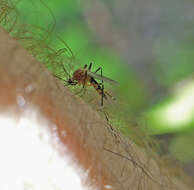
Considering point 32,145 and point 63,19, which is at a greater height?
point 63,19

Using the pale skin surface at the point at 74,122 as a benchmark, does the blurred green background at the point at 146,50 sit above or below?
above

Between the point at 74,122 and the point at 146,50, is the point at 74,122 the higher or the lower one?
the lower one

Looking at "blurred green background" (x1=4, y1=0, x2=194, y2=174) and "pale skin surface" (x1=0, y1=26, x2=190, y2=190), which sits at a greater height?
"blurred green background" (x1=4, y1=0, x2=194, y2=174)

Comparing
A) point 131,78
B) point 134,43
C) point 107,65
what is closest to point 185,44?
point 134,43

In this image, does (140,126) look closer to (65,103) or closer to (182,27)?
(65,103)

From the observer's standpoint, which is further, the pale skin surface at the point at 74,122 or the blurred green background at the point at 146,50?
the blurred green background at the point at 146,50
